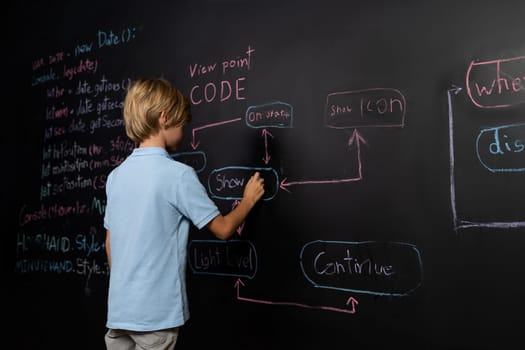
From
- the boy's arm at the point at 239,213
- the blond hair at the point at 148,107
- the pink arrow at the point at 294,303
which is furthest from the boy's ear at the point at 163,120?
the pink arrow at the point at 294,303

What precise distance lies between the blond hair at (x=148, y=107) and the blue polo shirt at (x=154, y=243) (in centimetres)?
11

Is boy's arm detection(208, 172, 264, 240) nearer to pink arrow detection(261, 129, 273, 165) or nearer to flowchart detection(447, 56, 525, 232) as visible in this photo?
pink arrow detection(261, 129, 273, 165)

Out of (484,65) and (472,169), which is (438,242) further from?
(484,65)

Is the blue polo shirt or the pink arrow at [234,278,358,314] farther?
the pink arrow at [234,278,358,314]

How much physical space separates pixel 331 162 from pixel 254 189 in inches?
11.5

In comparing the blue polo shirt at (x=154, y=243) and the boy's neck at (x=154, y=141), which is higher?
the boy's neck at (x=154, y=141)

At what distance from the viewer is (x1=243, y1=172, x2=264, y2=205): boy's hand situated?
A: 69.6 inches

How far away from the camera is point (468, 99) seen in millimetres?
1477

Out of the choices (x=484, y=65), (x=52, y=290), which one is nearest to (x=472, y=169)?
(x=484, y=65)

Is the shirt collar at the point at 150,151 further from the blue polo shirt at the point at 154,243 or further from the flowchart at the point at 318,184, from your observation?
the flowchart at the point at 318,184

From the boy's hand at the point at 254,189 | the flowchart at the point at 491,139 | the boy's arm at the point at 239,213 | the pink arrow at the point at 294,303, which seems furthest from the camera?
the boy's hand at the point at 254,189

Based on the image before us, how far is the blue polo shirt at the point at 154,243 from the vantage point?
4.68 ft

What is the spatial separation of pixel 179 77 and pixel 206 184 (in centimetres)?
48

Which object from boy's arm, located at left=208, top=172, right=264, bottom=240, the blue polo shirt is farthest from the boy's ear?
boy's arm, located at left=208, top=172, right=264, bottom=240
